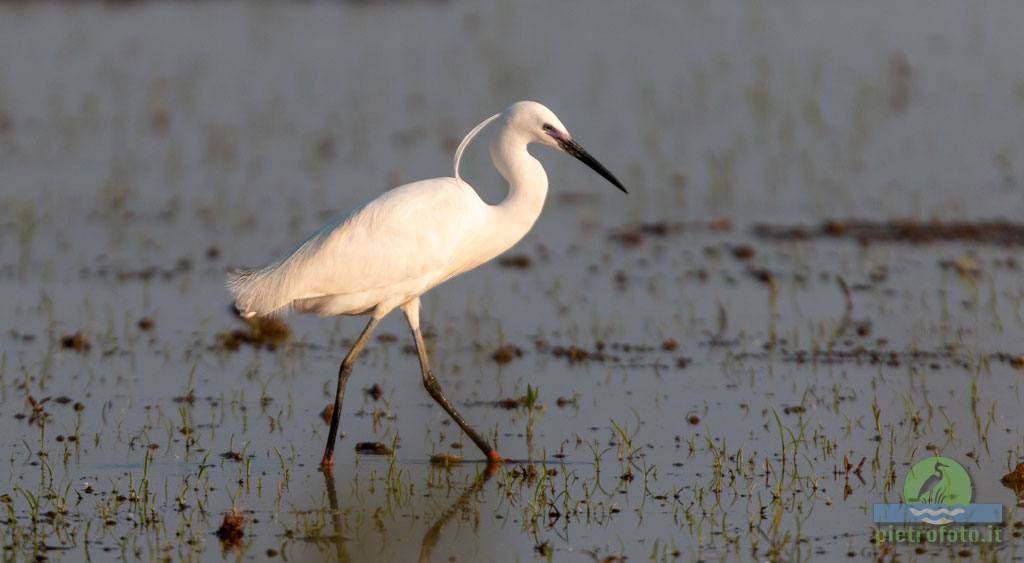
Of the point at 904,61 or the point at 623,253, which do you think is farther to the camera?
the point at 904,61

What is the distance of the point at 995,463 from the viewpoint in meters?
7.24

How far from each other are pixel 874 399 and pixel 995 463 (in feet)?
3.10

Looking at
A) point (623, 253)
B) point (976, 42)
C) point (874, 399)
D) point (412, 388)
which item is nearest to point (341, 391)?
point (412, 388)

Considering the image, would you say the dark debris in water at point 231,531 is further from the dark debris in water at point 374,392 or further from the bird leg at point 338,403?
the dark debris in water at point 374,392

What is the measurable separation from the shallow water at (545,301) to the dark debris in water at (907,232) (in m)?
0.16

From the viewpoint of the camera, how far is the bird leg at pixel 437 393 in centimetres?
765

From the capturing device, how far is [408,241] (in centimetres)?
761

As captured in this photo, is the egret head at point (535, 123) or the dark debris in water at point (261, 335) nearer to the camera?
the egret head at point (535, 123)

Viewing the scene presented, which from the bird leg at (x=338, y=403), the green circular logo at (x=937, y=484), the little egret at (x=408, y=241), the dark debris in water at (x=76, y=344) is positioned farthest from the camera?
the dark debris in water at (x=76, y=344)

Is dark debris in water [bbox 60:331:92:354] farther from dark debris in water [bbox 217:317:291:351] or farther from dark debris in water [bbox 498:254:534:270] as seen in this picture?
dark debris in water [bbox 498:254:534:270]

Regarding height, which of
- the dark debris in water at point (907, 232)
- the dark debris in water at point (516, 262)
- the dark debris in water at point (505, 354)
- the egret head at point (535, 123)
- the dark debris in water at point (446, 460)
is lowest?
the dark debris in water at point (446, 460)

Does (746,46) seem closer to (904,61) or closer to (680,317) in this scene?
(904,61)

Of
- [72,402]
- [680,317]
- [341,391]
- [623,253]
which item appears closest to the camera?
[341,391]
